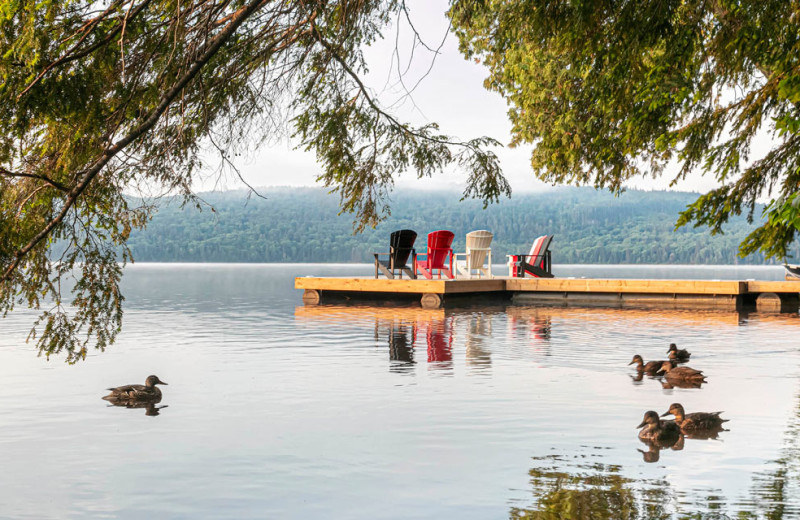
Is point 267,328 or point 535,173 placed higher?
point 535,173

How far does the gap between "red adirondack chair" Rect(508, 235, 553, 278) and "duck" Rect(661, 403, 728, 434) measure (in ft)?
61.5

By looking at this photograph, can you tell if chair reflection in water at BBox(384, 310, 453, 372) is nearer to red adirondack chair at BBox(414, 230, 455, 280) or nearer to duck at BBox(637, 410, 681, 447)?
red adirondack chair at BBox(414, 230, 455, 280)

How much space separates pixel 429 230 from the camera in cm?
16588

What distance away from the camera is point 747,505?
4.78 metres

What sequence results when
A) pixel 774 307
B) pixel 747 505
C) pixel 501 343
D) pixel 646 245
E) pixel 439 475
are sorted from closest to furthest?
pixel 747 505 < pixel 439 475 < pixel 501 343 < pixel 774 307 < pixel 646 245

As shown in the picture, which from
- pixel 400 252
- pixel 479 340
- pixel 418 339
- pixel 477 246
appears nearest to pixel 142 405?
A: pixel 418 339

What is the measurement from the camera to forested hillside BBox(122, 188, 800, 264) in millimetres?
158000

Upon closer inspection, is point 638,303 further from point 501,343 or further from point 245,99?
point 245,99

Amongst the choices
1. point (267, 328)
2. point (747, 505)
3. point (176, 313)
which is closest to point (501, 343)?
point (267, 328)

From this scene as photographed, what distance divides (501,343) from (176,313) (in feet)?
40.9

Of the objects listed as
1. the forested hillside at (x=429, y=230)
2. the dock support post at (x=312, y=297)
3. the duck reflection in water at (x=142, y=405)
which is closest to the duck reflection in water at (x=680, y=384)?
the duck reflection in water at (x=142, y=405)

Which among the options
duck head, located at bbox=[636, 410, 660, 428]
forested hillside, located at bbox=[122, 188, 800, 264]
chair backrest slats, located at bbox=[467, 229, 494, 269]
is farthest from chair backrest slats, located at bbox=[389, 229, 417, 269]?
forested hillside, located at bbox=[122, 188, 800, 264]

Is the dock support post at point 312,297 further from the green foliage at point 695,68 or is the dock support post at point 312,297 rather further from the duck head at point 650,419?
the duck head at point 650,419

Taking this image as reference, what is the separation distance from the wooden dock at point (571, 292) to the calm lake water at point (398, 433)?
832cm
